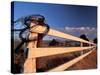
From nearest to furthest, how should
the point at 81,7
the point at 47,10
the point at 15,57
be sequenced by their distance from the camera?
1. the point at 15,57
2. the point at 47,10
3. the point at 81,7

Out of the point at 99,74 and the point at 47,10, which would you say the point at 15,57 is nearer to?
the point at 47,10

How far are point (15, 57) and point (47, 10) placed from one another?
54cm

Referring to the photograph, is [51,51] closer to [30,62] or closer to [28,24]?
[30,62]

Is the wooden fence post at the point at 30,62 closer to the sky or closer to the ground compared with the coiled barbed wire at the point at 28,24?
closer to the ground

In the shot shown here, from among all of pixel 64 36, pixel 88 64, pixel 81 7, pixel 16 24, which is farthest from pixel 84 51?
pixel 16 24

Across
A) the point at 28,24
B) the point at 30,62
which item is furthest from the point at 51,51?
the point at 28,24

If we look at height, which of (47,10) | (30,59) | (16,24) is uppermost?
(47,10)

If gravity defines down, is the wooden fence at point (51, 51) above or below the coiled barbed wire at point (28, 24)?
below

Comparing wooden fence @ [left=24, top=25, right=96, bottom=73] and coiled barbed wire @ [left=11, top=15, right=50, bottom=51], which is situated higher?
coiled barbed wire @ [left=11, top=15, right=50, bottom=51]

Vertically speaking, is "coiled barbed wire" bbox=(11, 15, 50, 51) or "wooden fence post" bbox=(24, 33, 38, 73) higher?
"coiled barbed wire" bbox=(11, 15, 50, 51)

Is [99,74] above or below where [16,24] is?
below

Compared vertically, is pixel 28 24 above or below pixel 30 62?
above

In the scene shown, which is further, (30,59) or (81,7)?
(81,7)

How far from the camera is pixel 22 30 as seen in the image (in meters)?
1.90
